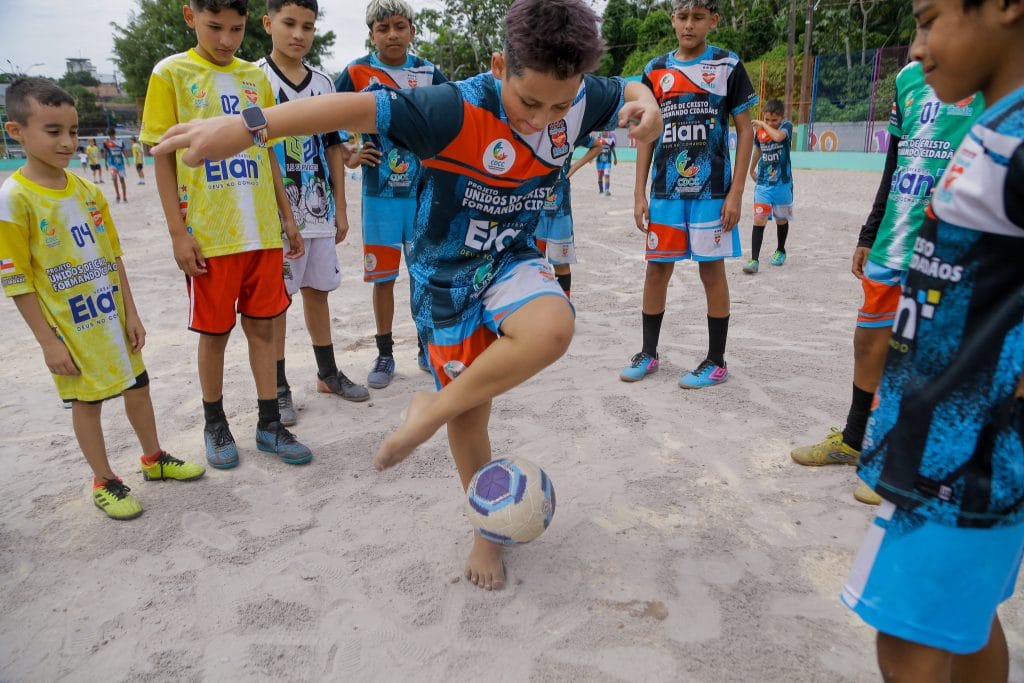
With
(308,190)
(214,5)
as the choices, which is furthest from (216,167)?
(308,190)

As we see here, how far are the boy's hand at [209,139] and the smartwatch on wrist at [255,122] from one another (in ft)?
0.04

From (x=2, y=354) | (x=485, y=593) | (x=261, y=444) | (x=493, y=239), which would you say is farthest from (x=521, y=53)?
(x=2, y=354)

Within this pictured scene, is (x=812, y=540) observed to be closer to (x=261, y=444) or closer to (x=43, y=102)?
(x=261, y=444)

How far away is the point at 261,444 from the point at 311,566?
4.06 feet

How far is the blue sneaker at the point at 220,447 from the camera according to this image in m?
3.61

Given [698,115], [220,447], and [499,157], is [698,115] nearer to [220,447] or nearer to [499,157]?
[499,157]

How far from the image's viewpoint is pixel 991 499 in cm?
136

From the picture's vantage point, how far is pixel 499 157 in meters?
2.36

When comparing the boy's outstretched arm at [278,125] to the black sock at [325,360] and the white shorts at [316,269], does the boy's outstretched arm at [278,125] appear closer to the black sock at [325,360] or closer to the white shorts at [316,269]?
the white shorts at [316,269]

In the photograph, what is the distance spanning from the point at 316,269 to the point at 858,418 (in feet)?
10.7

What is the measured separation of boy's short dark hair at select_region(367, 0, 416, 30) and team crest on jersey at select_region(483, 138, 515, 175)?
2.63 metres

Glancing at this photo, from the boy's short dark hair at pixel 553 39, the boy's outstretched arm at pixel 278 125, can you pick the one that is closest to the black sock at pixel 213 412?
the boy's outstretched arm at pixel 278 125

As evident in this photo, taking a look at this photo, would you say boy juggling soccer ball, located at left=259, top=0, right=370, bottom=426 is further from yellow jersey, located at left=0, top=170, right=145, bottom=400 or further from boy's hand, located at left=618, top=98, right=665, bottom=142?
boy's hand, located at left=618, top=98, right=665, bottom=142

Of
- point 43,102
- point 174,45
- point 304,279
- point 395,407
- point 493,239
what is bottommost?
point 395,407
